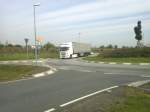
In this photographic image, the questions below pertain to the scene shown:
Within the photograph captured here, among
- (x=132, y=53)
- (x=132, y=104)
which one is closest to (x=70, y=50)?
(x=132, y=53)

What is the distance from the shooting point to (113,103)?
1000 centimetres

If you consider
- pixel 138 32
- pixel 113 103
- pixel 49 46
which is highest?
pixel 138 32

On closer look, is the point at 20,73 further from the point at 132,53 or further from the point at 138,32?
the point at 138,32

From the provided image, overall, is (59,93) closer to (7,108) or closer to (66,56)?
(7,108)

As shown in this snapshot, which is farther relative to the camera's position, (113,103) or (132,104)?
(113,103)

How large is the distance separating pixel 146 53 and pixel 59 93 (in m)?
37.5

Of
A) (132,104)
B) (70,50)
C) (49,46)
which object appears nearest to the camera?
(132,104)

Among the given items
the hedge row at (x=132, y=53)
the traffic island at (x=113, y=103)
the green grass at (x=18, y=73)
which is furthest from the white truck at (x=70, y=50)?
the traffic island at (x=113, y=103)

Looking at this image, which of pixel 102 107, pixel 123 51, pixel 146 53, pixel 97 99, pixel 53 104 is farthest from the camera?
pixel 123 51

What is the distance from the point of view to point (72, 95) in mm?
12016

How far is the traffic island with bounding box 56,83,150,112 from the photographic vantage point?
9.00 metres

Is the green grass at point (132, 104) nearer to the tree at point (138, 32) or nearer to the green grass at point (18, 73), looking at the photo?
the green grass at point (18, 73)

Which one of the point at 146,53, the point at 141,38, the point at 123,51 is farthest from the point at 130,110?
the point at 141,38

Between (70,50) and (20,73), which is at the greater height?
(70,50)
